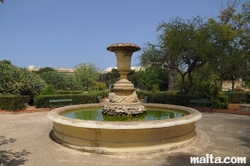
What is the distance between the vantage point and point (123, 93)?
7445 millimetres

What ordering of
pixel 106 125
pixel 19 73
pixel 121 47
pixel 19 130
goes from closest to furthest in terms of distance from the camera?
pixel 106 125 < pixel 121 47 < pixel 19 130 < pixel 19 73

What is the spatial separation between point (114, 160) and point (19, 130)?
4.94 meters

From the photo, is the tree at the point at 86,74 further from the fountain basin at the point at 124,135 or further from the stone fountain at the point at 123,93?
the fountain basin at the point at 124,135

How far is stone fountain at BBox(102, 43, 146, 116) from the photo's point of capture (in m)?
7.13

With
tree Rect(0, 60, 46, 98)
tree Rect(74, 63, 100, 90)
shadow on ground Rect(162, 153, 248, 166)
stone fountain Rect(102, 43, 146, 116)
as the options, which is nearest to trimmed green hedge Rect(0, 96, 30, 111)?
tree Rect(0, 60, 46, 98)

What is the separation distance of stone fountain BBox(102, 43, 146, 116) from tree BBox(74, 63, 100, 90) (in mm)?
35542

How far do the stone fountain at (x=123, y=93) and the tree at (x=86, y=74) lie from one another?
117 ft

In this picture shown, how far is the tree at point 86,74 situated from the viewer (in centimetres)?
4262

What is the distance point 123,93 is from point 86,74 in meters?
36.4

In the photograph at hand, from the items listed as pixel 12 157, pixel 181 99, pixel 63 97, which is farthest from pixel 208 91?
pixel 12 157

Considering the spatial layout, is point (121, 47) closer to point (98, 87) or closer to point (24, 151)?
point (24, 151)

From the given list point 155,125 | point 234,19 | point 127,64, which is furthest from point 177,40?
point 234,19

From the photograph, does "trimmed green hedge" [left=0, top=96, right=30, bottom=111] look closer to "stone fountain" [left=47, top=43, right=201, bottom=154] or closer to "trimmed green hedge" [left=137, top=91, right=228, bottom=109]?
"stone fountain" [left=47, top=43, right=201, bottom=154]

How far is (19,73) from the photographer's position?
Result: 651 inches
